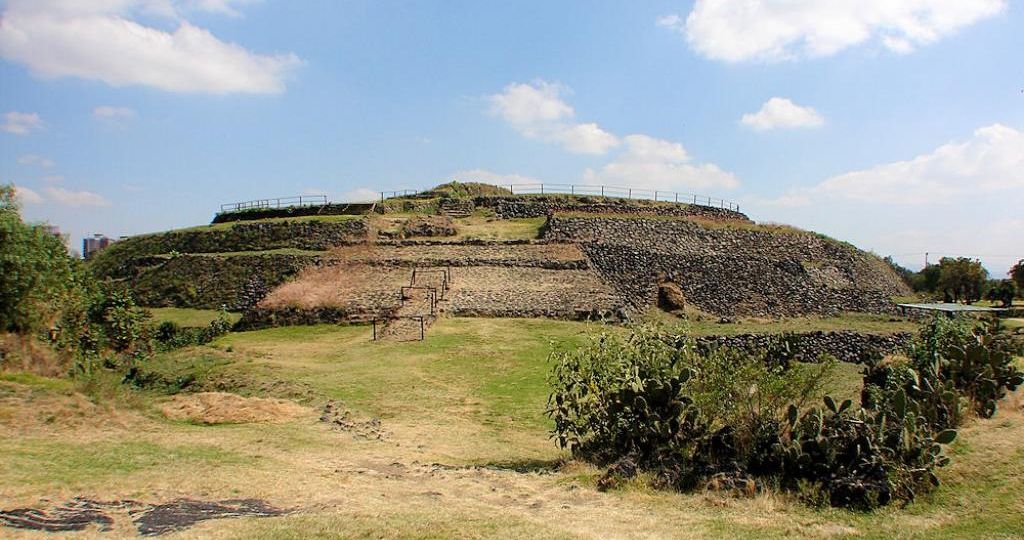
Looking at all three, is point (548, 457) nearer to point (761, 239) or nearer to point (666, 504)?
point (666, 504)

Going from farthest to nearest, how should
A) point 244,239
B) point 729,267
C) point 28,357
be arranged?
1. point 244,239
2. point 729,267
3. point 28,357

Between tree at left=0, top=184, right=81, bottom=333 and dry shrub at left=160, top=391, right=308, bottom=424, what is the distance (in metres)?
4.64

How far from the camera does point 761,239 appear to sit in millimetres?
36844

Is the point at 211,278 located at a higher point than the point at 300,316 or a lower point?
higher

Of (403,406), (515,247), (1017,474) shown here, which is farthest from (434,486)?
(515,247)

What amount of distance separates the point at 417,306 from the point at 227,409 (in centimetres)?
1302

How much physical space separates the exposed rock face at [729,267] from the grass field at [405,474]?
55.1ft

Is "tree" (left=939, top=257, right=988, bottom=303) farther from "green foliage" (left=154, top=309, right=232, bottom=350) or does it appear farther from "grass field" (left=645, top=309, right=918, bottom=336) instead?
"green foliage" (left=154, top=309, right=232, bottom=350)

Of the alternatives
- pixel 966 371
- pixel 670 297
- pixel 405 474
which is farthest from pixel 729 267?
pixel 405 474

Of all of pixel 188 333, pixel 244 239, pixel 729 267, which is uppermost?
pixel 244 239

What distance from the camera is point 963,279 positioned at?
45812 millimetres

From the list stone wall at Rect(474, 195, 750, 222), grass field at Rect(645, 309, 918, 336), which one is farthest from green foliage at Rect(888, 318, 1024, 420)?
stone wall at Rect(474, 195, 750, 222)

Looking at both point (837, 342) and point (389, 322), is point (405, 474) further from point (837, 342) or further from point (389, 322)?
point (837, 342)

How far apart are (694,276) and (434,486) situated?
24759 millimetres
